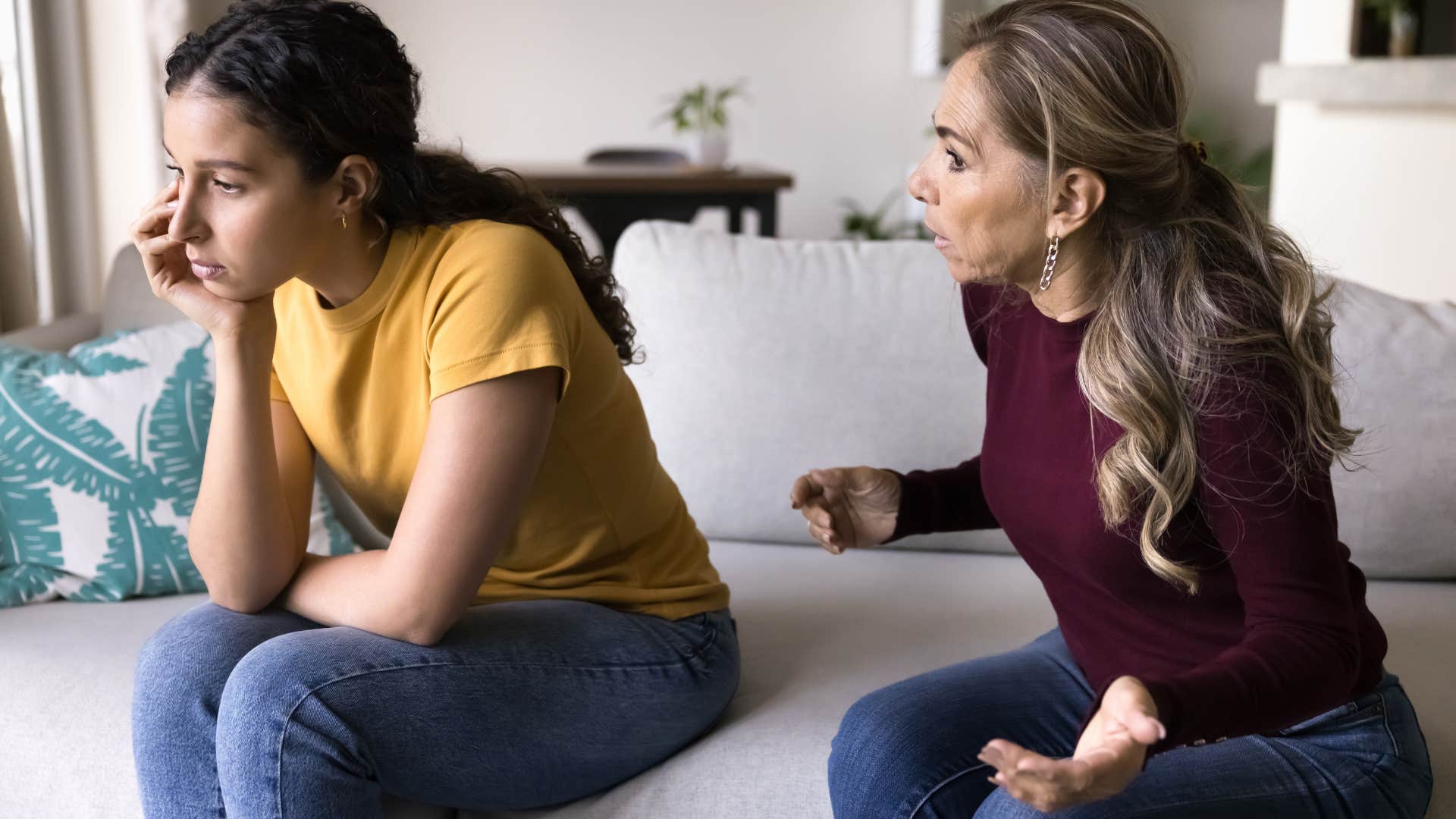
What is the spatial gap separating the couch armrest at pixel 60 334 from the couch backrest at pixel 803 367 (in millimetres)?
966

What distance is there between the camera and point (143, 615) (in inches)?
63.7

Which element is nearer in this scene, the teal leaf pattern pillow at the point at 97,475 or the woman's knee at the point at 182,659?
the woman's knee at the point at 182,659

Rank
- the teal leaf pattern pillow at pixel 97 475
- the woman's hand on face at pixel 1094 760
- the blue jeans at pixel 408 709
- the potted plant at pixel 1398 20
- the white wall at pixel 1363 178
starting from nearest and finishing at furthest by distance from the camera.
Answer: the woman's hand on face at pixel 1094 760 < the blue jeans at pixel 408 709 < the teal leaf pattern pillow at pixel 97 475 < the white wall at pixel 1363 178 < the potted plant at pixel 1398 20

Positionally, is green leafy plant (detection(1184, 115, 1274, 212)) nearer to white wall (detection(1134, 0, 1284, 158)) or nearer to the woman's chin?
white wall (detection(1134, 0, 1284, 158))

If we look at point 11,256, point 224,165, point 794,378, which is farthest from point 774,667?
point 11,256

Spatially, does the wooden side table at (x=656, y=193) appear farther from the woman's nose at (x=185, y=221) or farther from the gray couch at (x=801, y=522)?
the woman's nose at (x=185, y=221)

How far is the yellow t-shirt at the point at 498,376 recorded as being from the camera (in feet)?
3.89

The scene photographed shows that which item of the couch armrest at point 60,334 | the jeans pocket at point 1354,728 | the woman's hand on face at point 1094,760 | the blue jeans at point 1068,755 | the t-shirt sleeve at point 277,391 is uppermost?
the t-shirt sleeve at point 277,391

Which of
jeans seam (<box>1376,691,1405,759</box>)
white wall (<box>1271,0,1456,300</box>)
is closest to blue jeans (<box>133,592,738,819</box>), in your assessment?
jeans seam (<box>1376,691,1405,759</box>)

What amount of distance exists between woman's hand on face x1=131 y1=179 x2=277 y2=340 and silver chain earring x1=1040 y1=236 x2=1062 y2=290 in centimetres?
73

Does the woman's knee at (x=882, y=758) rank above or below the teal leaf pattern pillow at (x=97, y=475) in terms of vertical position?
below

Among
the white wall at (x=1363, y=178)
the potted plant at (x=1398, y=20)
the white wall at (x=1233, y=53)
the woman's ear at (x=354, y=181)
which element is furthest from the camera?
the white wall at (x=1233, y=53)

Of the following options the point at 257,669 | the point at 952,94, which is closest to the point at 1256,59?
the point at 952,94

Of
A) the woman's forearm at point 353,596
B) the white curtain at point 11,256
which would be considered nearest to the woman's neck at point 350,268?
the woman's forearm at point 353,596
